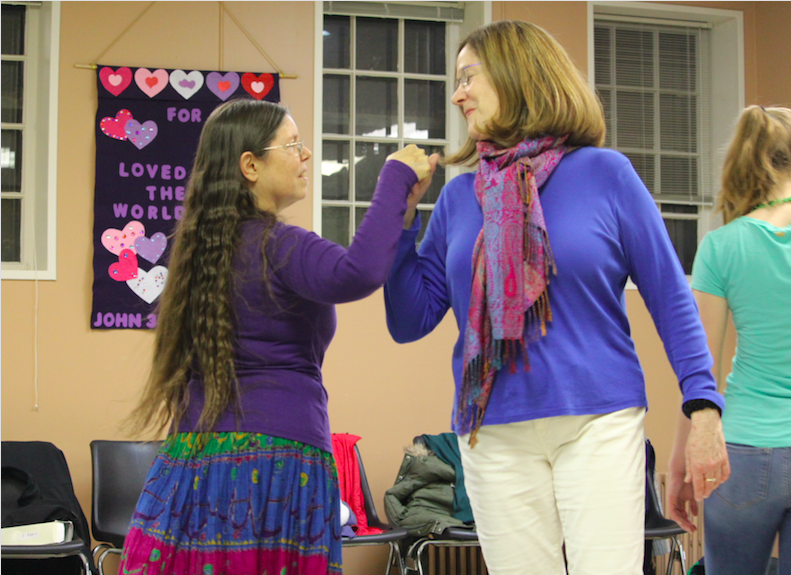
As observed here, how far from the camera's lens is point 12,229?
3691mm

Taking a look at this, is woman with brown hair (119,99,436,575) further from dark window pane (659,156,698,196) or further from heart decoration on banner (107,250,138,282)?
dark window pane (659,156,698,196)

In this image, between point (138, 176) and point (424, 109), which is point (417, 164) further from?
point (424, 109)

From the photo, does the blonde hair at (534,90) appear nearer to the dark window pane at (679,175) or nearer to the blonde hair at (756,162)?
the blonde hair at (756,162)

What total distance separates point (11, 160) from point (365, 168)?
5.67ft

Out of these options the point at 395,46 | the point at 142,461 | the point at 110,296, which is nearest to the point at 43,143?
the point at 110,296

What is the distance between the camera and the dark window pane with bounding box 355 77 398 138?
13.5 feet

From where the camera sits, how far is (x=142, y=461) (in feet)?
10.9

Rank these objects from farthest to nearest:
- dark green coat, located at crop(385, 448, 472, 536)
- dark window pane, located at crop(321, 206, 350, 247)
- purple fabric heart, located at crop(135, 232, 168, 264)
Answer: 1. dark window pane, located at crop(321, 206, 350, 247)
2. purple fabric heart, located at crop(135, 232, 168, 264)
3. dark green coat, located at crop(385, 448, 472, 536)

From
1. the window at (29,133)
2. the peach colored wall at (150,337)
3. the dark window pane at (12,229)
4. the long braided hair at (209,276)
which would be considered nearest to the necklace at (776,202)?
the long braided hair at (209,276)

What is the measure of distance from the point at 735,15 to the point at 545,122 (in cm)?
381

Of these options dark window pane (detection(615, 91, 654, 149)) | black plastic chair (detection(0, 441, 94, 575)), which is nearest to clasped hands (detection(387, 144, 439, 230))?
black plastic chair (detection(0, 441, 94, 575))

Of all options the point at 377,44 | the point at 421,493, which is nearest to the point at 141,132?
the point at 377,44

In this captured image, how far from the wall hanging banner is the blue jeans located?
2813 mm

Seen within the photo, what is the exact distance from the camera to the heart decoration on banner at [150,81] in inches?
147
